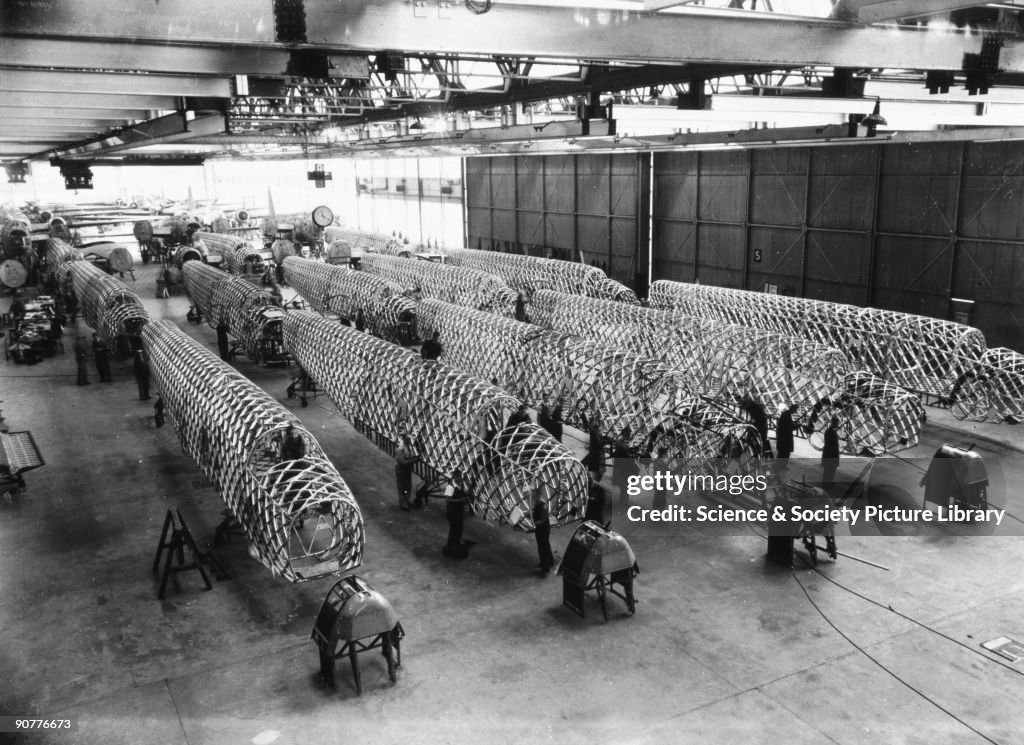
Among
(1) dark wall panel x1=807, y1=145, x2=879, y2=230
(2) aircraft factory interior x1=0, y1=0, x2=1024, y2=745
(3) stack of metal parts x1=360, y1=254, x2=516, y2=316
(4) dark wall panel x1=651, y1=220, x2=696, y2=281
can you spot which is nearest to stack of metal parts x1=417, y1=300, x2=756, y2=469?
(2) aircraft factory interior x1=0, y1=0, x2=1024, y2=745

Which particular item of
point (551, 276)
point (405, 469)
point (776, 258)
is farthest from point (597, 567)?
point (776, 258)

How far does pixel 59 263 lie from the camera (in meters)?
41.6

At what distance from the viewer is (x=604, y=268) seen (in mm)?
42625

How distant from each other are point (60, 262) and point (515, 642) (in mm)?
38659

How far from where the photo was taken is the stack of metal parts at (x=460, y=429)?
14.0 m

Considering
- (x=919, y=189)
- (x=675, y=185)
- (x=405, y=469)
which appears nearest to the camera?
(x=405, y=469)

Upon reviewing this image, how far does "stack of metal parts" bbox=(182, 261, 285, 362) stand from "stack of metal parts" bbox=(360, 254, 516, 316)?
714 cm

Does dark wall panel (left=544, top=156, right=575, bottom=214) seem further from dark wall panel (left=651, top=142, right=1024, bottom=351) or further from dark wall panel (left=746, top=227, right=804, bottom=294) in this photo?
dark wall panel (left=746, top=227, right=804, bottom=294)

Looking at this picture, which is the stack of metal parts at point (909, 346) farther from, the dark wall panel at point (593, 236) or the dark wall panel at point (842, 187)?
the dark wall panel at point (593, 236)

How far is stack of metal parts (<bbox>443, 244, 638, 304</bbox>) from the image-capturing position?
1308 inches

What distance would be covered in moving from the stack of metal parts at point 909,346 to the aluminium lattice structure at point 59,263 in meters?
29.5

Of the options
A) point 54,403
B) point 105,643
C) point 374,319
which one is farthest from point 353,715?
point 374,319

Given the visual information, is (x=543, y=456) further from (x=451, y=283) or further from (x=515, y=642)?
(x=451, y=283)

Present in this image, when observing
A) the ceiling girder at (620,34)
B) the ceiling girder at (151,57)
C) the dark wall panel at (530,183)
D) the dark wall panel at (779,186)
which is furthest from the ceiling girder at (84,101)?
the dark wall panel at (530,183)
